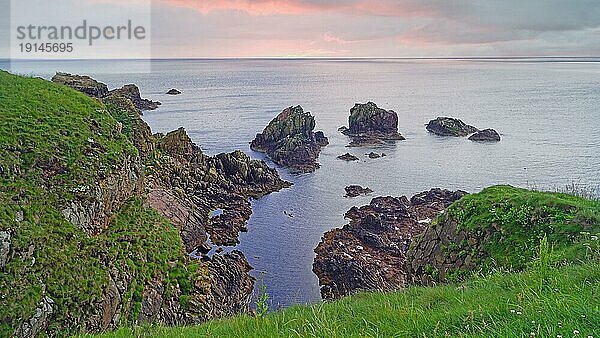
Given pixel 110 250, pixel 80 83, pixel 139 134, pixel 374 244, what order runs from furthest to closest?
pixel 80 83, pixel 139 134, pixel 374 244, pixel 110 250

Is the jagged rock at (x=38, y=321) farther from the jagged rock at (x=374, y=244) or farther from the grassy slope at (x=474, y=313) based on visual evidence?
the jagged rock at (x=374, y=244)

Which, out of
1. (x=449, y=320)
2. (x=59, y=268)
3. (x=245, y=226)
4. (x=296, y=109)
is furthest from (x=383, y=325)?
(x=296, y=109)

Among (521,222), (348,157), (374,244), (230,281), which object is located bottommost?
(230,281)

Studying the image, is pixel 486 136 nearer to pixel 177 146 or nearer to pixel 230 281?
pixel 177 146

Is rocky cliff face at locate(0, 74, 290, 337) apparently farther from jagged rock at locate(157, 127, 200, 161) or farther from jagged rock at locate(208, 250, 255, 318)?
jagged rock at locate(157, 127, 200, 161)

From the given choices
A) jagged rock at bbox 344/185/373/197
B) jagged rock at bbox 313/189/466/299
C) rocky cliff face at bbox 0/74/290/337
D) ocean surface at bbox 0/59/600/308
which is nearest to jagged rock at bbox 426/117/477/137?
ocean surface at bbox 0/59/600/308

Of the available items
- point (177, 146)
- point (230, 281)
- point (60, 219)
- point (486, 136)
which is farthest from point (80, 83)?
point (486, 136)

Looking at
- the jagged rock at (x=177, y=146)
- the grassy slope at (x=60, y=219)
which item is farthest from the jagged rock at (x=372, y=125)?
the grassy slope at (x=60, y=219)

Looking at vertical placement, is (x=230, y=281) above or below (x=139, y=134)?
below

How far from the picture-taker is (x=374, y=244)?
32.0 metres

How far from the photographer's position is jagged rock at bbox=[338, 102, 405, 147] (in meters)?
71.9

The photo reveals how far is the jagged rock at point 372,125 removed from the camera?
236ft

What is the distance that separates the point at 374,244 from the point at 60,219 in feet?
66.5

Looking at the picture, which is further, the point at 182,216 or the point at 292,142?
the point at 292,142
